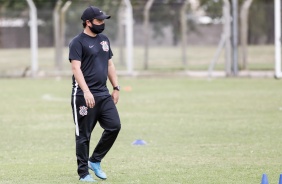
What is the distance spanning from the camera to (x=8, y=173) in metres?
10.2

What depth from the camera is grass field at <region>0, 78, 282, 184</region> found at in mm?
10023

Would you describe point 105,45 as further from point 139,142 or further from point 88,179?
point 139,142

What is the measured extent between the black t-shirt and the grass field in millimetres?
1163

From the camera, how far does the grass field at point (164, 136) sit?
10.0m

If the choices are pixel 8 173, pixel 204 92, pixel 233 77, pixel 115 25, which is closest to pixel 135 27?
pixel 115 25

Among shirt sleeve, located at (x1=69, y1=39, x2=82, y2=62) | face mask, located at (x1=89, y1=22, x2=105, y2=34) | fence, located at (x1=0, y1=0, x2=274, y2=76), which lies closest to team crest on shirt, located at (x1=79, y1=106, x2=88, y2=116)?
shirt sleeve, located at (x1=69, y1=39, x2=82, y2=62)

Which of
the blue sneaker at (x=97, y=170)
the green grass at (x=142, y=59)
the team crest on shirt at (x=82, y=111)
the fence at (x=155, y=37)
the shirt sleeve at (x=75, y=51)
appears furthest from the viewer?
the fence at (x=155, y=37)

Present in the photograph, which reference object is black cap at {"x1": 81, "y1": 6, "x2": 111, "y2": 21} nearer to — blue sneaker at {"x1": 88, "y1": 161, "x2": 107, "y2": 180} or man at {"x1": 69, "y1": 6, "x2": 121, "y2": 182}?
man at {"x1": 69, "y1": 6, "x2": 121, "y2": 182}

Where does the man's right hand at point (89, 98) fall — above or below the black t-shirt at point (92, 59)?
below

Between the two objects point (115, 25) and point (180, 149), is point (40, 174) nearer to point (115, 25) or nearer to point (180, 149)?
point (180, 149)

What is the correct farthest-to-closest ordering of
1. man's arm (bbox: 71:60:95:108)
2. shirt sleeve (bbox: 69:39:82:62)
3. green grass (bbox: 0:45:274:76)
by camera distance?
green grass (bbox: 0:45:274:76) < shirt sleeve (bbox: 69:39:82:62) < man's arm (bbox: 71:60:95:108)

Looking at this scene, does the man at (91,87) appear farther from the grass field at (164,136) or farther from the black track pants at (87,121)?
the grass field at (164,136)

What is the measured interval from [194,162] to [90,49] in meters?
2.58

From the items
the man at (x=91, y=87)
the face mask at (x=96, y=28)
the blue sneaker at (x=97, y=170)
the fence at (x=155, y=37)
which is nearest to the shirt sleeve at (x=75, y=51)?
the man at (x=91, y=87)
